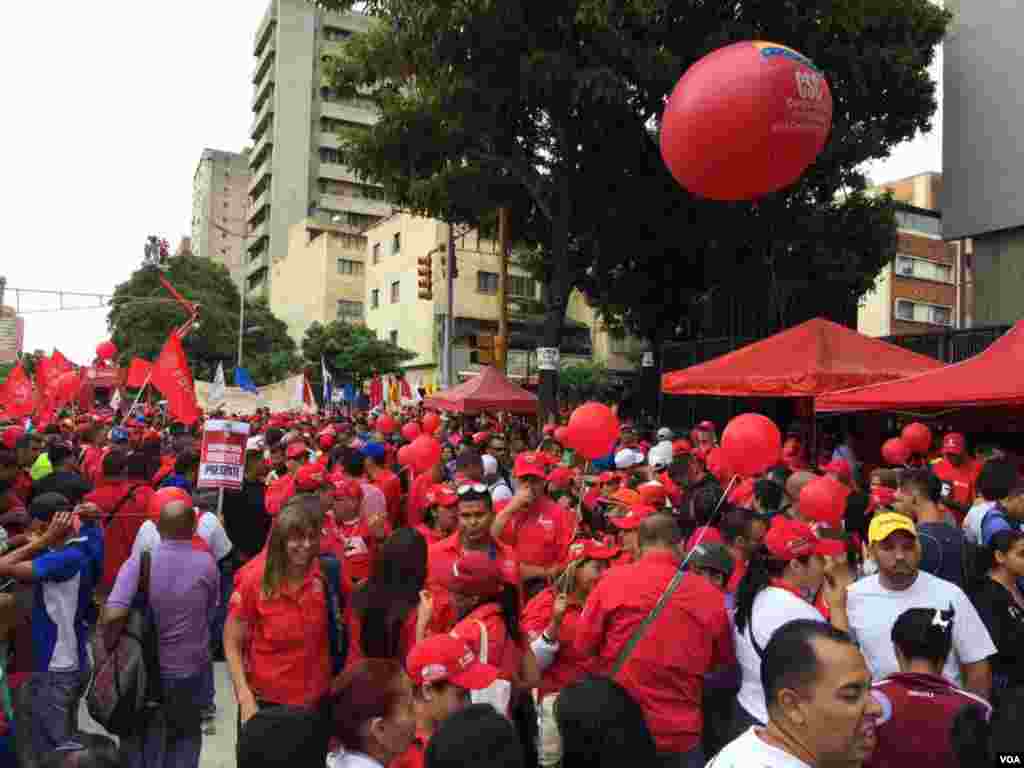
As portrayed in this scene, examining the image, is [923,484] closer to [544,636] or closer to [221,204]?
[544,636]

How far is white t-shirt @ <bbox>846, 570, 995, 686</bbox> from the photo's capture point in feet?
11.2

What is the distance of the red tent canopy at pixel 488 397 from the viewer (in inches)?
576

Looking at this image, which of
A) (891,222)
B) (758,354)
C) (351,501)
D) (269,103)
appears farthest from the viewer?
(269,103)

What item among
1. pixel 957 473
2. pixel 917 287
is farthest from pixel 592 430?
pixel 917 287

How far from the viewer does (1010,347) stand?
773 cm

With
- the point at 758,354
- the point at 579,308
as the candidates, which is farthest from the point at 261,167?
the point at 758,354

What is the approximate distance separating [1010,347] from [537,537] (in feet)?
16.5

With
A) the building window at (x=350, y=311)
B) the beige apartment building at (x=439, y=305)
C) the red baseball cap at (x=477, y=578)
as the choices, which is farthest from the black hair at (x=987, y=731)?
the building window at (x=350, y=311)

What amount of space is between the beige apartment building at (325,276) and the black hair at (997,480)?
46509mm

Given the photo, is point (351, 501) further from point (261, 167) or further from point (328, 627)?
point (261, 167)

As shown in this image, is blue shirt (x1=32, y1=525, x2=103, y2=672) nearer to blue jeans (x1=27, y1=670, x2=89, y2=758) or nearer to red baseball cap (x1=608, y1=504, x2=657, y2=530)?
blue jeans (x1=27, y1=670, x2=89, y2=758)

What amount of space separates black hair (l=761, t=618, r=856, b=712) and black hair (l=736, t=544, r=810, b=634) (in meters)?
1.21

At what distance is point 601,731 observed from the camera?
8.55ft

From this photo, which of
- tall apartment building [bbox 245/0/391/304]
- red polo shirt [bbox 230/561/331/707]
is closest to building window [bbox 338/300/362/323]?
tall apartment building [bbox 245/0/391/304]
